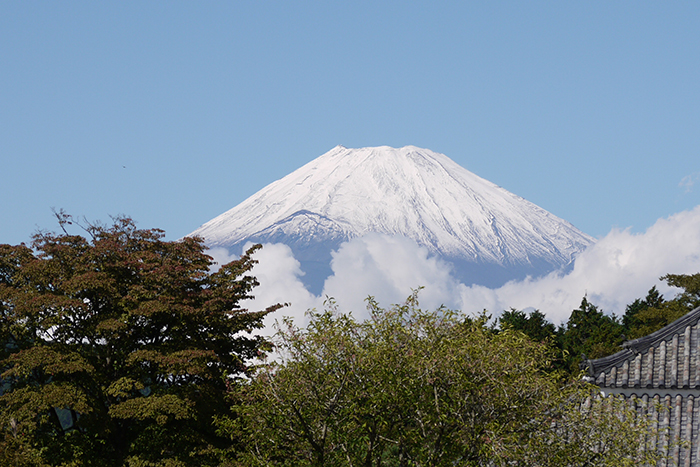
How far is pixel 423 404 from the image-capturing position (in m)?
12.0

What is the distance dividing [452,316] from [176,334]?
10819 millimetres

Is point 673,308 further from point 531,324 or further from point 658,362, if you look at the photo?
point 658,362

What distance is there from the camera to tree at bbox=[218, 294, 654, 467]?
1159cm

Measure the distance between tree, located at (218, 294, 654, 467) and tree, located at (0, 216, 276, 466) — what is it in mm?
7652

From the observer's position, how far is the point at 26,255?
22953 millimetres

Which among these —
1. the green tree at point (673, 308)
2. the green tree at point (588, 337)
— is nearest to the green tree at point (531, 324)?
the green tree at point (588, 337)

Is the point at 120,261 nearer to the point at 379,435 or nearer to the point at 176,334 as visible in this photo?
the point at 176,334

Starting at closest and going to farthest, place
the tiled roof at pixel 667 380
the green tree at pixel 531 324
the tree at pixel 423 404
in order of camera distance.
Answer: the tree at pixel 423 404
the tiled roof at pixel 667 380
the green tree at pixel 531 324

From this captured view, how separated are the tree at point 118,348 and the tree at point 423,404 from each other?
25.1 feet

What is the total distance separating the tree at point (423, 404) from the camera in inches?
456

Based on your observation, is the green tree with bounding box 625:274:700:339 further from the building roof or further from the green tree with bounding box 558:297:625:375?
the building roof

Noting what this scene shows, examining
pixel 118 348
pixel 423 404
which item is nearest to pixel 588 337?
pixel 118 348

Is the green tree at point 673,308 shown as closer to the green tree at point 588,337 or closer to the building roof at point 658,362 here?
the green tree at point 588,337

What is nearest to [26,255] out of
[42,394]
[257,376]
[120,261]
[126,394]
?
[120,261]
